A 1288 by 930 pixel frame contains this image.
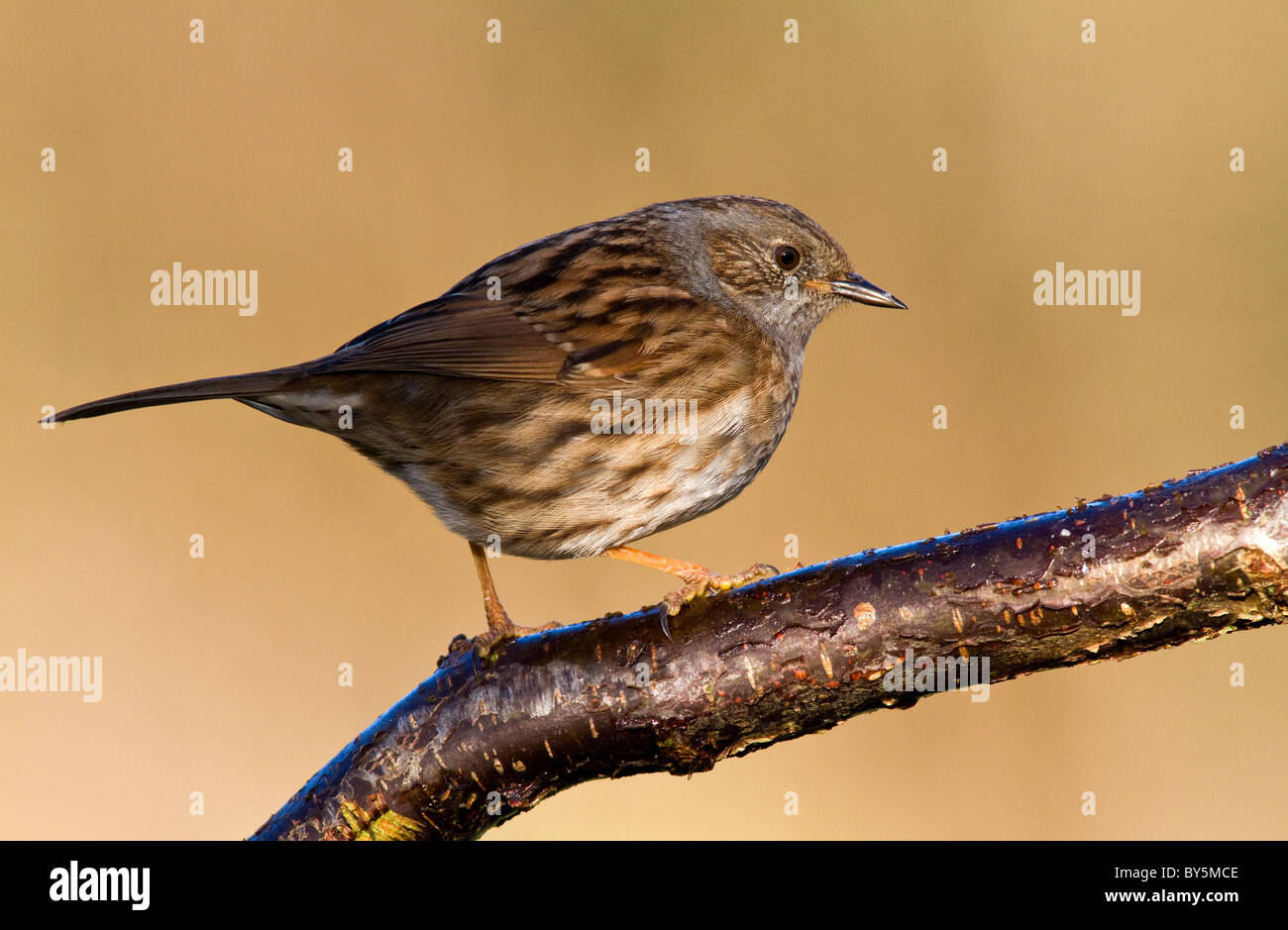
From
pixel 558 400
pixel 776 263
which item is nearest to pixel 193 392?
pixel 558 400

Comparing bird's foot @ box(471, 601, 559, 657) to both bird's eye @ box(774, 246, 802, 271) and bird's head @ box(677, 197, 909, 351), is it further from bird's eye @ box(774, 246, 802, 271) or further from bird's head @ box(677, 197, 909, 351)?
bird's eye @ box(774, 246, 802, 271)

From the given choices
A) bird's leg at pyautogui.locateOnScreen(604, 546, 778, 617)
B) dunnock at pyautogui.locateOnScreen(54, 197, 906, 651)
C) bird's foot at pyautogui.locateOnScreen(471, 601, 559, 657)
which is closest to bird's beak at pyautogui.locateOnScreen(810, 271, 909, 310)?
dunnock at pyautogui.locateOnScreen(54, 197, 906, 651)

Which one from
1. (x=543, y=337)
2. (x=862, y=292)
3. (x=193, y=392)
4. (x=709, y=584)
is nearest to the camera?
(x=709, y=584)

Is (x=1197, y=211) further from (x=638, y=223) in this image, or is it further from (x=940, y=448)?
(x=638, y=223)

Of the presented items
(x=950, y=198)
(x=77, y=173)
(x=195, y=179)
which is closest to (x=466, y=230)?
(x=195, y=179)

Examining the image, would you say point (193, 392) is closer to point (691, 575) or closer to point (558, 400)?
point (558, 400)

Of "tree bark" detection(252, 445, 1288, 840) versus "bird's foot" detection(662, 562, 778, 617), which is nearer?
"tree bark" detection(252, 445, 1288, 840)
